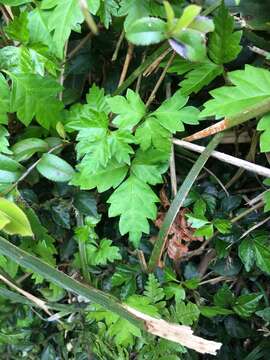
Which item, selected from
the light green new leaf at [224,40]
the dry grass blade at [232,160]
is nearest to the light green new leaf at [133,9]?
the light green new leaf at [224,40]

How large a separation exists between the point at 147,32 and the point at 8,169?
428 mm

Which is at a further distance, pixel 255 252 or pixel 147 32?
pixel 255 252

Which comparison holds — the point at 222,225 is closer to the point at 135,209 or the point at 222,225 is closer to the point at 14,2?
the point at 135,209

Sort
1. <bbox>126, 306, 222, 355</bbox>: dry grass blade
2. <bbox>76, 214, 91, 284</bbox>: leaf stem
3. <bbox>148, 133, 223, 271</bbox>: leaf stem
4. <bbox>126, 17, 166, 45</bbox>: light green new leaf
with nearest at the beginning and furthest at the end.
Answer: <bbox>126, 17, 166, 45</bbox>: light green new leaf, <bbox>126, 306, 222, 355</bbox>: dry grass blade, <bbox>148, 133, 223, 271</bbox>: leaf stem, <bbox>76, 214, 91, 284</bbox>: leaf stem

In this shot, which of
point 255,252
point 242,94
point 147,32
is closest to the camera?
point 147,32

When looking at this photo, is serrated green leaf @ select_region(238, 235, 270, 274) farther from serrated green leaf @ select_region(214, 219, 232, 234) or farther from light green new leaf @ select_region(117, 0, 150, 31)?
light green new leaf @ select_region(117, 0, 150, 31)

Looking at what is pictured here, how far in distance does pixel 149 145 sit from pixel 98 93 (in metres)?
0.16

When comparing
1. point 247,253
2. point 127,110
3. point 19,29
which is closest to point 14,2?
point 19,29

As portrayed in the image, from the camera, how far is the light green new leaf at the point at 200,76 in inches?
35.4

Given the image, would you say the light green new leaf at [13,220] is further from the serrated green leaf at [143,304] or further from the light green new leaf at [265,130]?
the light green new leaf at [265,130]

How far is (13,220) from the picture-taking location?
0.89 m

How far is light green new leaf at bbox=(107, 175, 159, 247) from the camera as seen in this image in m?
0.91

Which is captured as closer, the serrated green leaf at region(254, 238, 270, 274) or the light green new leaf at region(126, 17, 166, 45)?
the light green new leaf at region(126, 17, 166, 45)

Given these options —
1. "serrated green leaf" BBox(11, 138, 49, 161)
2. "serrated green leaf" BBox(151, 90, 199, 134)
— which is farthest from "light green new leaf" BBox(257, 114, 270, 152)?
"serrated green leaf" BBox(11, 138, 49, 161)
